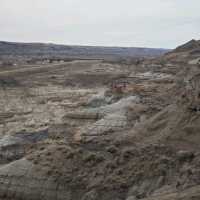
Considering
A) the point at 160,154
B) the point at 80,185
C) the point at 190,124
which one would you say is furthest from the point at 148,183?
the point at 190,124

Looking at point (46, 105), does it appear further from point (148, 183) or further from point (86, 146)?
point (148, 183)

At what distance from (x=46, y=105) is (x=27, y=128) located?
33.5ft

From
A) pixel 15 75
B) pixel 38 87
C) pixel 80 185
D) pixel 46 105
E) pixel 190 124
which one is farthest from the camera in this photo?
pixel 15 75

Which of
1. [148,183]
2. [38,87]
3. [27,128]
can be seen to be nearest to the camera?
[148,183]

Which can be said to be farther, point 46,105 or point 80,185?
point 46,105

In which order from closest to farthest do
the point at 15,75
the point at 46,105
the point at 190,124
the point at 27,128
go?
the point at 190,124
the point at 27,128
the point at 46,105
the point at 15,75

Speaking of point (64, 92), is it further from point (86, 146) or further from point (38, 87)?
point (86, 146)

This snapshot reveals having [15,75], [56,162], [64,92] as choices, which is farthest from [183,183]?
[15,75]

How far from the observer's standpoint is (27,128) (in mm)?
25969

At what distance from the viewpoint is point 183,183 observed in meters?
11.3

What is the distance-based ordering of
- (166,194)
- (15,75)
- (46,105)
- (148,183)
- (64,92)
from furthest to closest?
(15,75), (64,92), (46,105), (148,183), (166,194)

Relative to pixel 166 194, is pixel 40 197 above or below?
below

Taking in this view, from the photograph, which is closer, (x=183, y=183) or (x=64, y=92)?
(x=183, y=183)

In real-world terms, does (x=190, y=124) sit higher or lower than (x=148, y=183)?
higher
